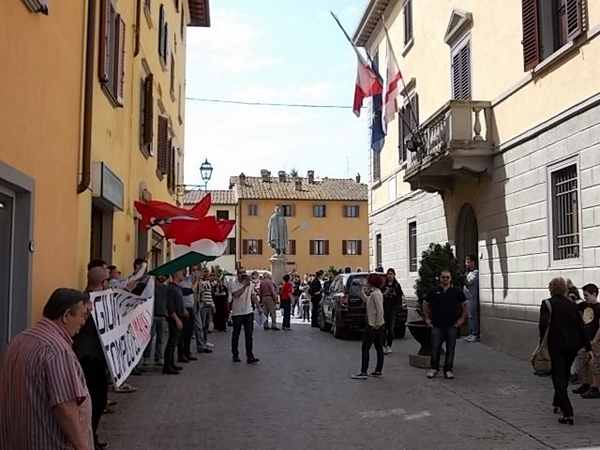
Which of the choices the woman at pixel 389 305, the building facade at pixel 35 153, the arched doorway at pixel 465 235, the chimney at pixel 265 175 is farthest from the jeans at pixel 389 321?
the chimney at pixel 265 175

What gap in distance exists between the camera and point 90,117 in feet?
33.4

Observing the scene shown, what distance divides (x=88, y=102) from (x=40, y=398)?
6.96 meters

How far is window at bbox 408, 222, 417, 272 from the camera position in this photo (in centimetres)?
2348

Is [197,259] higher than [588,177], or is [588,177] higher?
[588,177]

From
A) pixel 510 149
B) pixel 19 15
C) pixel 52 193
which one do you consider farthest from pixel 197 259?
pixel 510 149

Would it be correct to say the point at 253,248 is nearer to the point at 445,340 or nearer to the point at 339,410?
the point at 445,340

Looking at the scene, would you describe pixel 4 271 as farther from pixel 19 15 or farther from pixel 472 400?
pixel 472 400

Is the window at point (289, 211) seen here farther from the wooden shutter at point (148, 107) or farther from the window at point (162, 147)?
the wooden shutter at point (148, 107)

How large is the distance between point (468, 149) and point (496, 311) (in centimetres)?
348

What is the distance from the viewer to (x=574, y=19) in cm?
1298

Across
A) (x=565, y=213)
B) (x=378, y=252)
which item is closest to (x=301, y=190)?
(x=378, y=252)

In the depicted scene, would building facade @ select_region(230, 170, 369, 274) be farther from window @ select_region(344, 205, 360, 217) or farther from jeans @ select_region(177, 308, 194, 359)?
jeans @ select_region(177, 308, 194, 359)

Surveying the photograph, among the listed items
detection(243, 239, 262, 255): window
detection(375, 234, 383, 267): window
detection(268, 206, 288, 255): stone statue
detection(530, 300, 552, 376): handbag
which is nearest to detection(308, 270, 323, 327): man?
detection(375, 234, 383, 267): window

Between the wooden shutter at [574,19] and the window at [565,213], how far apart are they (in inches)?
85.4
